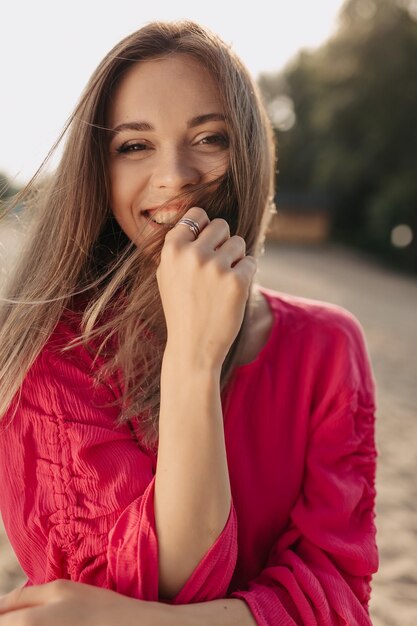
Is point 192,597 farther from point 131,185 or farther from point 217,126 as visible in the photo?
point 217,126

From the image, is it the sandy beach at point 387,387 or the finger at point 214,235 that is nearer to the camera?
the finger at point 214,235

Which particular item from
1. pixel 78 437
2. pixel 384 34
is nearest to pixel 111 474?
pixel 78 437

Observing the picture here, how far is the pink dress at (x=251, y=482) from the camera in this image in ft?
4.45

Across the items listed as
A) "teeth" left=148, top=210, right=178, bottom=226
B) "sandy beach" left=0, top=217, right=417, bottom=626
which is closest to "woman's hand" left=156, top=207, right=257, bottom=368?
"teeth" left=148, top=210, right=178, bottom=226

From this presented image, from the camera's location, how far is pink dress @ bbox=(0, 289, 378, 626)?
53.4 inches

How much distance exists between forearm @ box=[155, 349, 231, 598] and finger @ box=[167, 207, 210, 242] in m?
0.26

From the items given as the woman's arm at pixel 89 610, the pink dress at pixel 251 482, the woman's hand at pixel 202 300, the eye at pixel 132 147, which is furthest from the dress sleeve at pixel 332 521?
the eye at pixel 132 147

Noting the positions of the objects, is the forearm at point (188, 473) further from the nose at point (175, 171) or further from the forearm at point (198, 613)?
the nose at point (175, 171)

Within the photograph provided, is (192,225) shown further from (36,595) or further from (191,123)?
(36,595)

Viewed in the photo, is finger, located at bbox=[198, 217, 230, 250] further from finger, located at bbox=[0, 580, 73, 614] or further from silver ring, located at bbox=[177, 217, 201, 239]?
finger, located at bbox=[0, 580, 73, 614]

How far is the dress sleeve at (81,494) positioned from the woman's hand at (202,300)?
0.96 feet

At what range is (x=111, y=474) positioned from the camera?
1.40 m

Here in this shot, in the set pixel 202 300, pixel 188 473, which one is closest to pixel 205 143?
pixel 202 300

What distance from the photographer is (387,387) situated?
684cm
